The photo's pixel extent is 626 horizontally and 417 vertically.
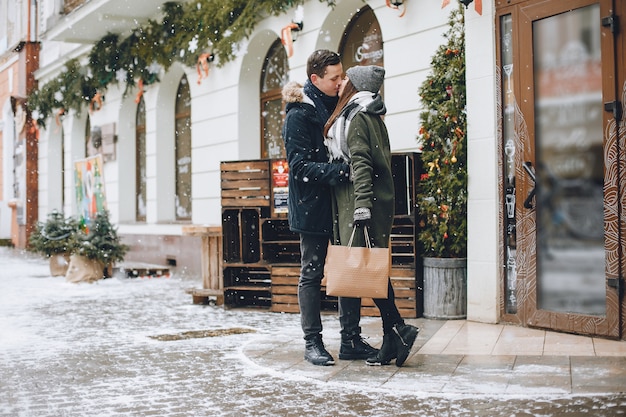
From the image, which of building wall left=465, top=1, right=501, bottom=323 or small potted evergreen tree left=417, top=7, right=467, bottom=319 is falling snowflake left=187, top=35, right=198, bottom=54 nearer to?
small potted evergreen tree left=417, top=7, right=467, bottom=319

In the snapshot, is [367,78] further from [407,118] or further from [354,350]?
[407,118]

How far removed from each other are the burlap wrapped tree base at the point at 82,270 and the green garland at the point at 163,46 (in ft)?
11.4

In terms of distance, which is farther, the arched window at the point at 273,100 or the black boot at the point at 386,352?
the arched window at the point at 273,100

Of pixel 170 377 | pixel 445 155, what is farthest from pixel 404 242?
pixel 170 377

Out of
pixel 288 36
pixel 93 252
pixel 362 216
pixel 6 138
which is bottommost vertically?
pixel 93 252

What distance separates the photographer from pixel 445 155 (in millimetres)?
6867

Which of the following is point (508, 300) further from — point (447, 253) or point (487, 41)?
point (487, 41)

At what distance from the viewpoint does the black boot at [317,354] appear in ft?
16.1

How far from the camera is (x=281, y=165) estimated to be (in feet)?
25.5

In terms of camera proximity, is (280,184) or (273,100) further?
(273,100)

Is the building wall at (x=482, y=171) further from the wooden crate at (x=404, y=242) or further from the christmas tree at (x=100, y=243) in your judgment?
the christmas tree at (x=100, y=243)

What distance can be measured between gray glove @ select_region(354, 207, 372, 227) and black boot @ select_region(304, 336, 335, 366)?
3.05ft

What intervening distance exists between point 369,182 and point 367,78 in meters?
0.72

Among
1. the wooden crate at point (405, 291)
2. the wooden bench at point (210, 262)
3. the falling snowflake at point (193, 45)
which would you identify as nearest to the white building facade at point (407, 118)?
the falling snowflake at point (193, 45)
